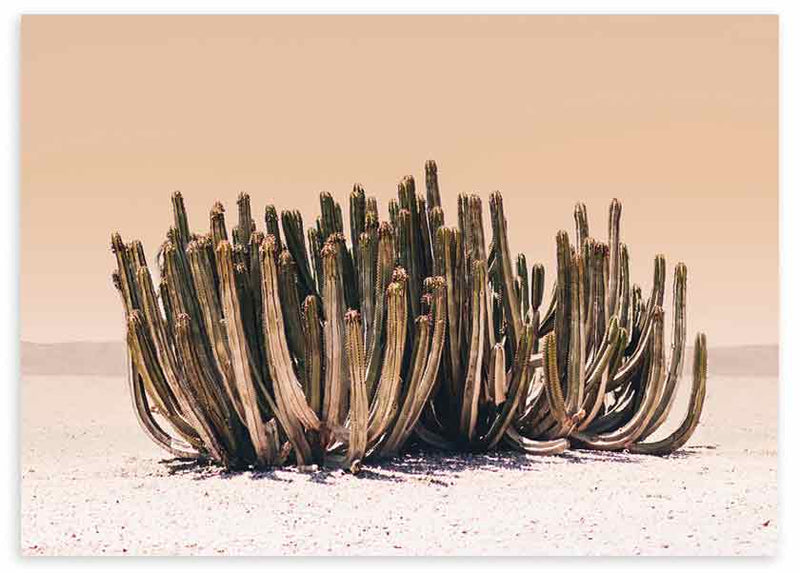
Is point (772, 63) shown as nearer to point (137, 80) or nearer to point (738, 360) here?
point (738, 360)

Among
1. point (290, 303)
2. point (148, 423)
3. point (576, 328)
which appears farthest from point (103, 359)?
point (576, 328)

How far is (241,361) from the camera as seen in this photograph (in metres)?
6.50

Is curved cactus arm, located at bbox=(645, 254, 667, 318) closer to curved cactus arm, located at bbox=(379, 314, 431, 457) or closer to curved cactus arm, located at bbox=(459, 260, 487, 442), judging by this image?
curved cactus arm, located at bbox=(459, 260, 487, 442)

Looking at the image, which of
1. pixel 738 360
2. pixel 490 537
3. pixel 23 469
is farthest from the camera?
pixel 738 360

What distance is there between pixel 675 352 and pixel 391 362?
1689mm

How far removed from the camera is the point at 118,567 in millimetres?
6199

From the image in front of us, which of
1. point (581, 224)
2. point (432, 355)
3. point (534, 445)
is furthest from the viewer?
point (581, 224)

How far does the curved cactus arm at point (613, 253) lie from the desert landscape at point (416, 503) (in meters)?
0.79

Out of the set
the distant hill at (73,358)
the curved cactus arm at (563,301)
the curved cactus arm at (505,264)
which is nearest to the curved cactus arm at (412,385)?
the curved cactus arm at (505,264)

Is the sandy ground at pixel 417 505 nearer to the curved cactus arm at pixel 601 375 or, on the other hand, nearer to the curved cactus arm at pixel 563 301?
the curved cactus arm at pixel 601 375

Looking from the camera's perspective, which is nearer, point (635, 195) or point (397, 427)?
point (397, 427)

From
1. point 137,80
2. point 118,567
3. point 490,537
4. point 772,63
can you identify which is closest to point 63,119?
point 137,80

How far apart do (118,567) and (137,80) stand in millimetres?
2511
